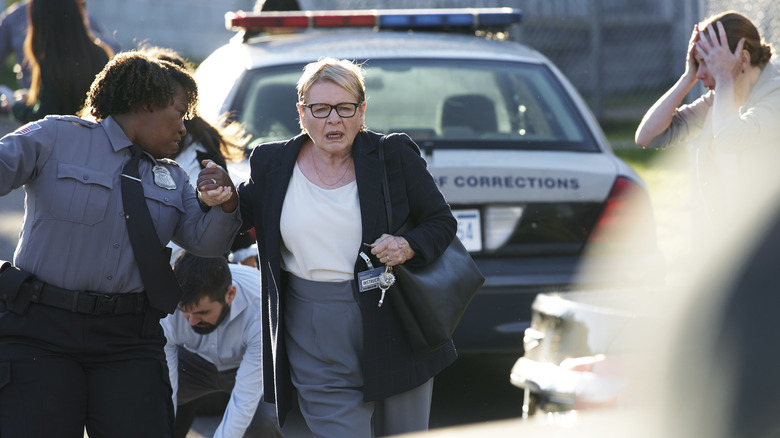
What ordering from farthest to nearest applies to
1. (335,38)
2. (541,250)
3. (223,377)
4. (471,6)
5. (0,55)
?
1. (471,6)
2. (0,55)
3. (335,38)
4. (541,250)
5. (223,377)

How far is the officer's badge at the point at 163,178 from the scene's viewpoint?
3281mm

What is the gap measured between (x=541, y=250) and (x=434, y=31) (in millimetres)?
2289

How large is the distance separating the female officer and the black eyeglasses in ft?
1.13

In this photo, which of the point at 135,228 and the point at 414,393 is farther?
the point at 414,393

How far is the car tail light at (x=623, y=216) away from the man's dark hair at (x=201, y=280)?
73.5 inches

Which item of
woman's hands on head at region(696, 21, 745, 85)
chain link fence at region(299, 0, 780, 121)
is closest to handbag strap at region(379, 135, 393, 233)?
woman's hands on head at region(696, 21, 745, 85)

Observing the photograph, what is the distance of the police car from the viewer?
4.85 m

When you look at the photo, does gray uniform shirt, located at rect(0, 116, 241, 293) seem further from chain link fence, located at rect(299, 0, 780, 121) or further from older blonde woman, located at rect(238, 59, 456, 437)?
chain link fence, located at rect(299, 0, 780, 121)

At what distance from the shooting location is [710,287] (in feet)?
6.13

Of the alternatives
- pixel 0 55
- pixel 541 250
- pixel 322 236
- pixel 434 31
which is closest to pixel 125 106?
pixel 322 236

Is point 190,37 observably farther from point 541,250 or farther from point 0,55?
point 541,250

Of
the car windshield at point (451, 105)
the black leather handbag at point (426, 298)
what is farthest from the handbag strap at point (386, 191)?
the car windshield at point (451, 105)

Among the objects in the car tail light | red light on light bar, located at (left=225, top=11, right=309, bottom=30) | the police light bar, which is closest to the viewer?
the car tail light

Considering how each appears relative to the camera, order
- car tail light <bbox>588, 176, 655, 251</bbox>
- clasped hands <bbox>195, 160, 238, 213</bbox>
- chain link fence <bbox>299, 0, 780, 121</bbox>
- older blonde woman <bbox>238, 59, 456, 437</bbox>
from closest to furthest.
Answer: clasped hands <bbox>195, 160, 238, 213</bbox>
older blonde woman <bbox>238, 59, 456, 437</bbox>
car tail light <bbox>588, 176, 655, 251</bbox>
chain link fence <bbox>299, 0, 780, 121</bbox>
